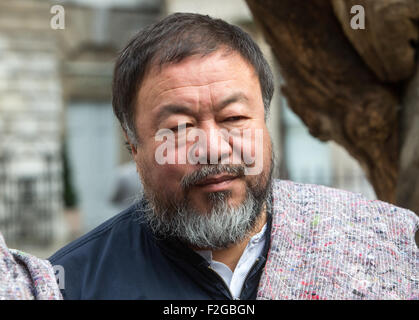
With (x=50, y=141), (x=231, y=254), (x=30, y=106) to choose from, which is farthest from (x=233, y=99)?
(x=30, y=106)

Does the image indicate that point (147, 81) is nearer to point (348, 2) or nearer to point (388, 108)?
point (348, 2)

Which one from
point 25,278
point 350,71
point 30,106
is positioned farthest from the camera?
point 30,106

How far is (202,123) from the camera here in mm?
2168

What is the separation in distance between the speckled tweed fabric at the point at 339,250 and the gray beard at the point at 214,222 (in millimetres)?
145

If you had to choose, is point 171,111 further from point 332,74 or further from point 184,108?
point 332,74

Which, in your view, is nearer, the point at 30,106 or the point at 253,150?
the point at 253,150

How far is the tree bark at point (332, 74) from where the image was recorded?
10.4 feet

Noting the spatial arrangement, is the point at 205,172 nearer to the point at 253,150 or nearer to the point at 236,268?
the point at 253,150

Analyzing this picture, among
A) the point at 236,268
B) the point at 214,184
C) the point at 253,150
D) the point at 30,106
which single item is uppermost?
the point at 253,150

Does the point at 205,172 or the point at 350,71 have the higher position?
the point at 350,71

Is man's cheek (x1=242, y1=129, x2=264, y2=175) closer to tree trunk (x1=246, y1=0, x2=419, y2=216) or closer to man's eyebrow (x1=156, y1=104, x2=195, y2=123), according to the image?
man's eyebrow (x1=156, y1=104, x2=195, y2=123)

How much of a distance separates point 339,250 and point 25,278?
1112 millimetres

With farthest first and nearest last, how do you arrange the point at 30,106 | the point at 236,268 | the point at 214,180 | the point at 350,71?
the point at 30,106, the point at 350,71, the point at 236,268, the point at 214,180
